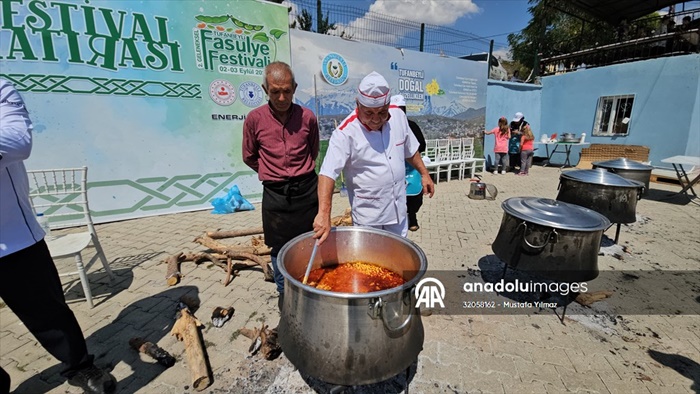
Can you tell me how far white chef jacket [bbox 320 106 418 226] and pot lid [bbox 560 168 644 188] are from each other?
2932 mm

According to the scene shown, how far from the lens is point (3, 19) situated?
4250 mm

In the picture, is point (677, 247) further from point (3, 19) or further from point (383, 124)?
point (3, 19)

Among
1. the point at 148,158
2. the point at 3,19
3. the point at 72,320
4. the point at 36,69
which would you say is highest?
the point at 3,19

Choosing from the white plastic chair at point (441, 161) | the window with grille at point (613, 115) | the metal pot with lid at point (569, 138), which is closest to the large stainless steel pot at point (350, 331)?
the white plastic chair at point (441, 161)

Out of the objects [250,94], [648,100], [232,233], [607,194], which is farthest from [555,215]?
[648,100]

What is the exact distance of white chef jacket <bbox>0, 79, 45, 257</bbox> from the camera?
147cm

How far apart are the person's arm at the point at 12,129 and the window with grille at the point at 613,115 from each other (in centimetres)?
1430

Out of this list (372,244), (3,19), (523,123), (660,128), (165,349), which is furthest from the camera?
(523,123)

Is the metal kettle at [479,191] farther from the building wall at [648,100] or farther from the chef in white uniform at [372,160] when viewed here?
the chef in white uniform at [372,160]

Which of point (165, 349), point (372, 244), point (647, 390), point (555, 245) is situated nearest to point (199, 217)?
point (165, 349)

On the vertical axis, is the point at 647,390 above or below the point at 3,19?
below

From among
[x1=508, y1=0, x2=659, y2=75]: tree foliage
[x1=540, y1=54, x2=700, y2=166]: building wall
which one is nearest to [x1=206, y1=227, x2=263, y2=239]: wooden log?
[x1=540, y1=54, x2=700, y2=166]: building wall

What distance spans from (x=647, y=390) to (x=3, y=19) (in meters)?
8.22

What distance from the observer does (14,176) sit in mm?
1646
